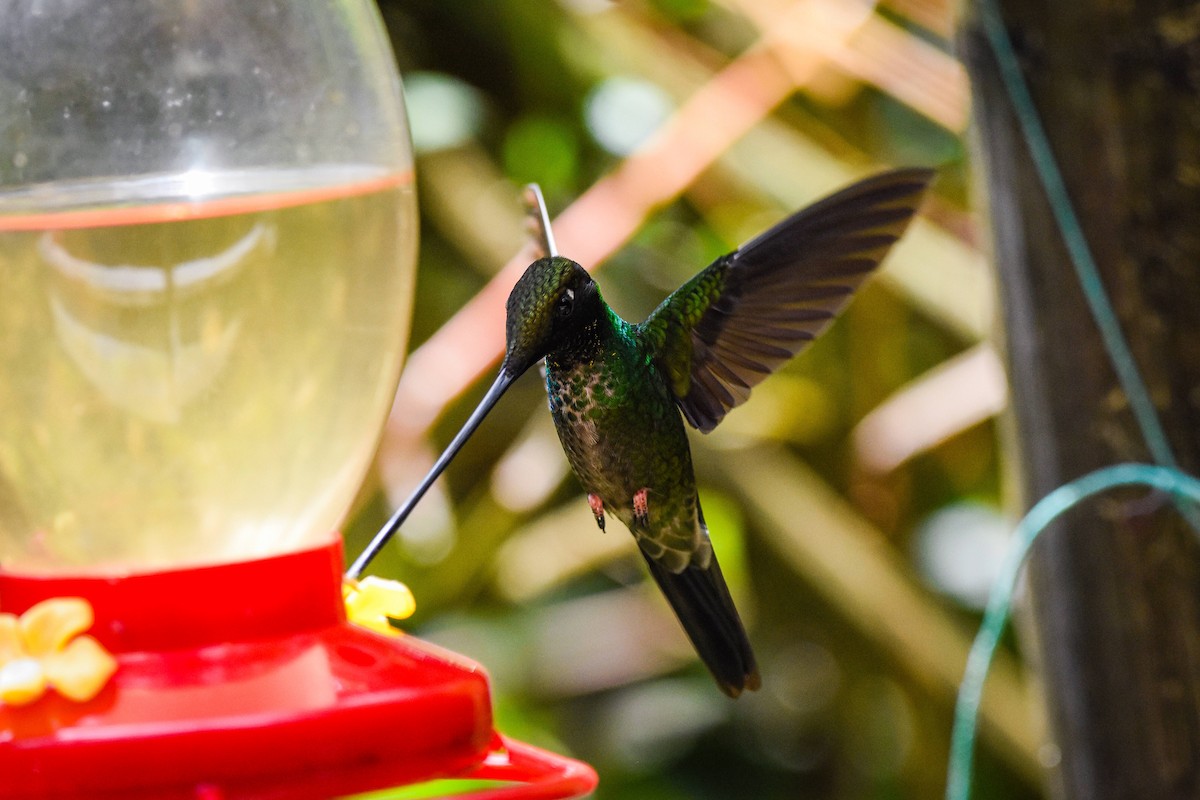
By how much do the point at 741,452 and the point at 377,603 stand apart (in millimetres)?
1826

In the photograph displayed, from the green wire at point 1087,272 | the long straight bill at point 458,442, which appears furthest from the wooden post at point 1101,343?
the long straight bill at point 458,442

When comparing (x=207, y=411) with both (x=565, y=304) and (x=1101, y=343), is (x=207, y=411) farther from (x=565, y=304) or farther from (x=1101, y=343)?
(x=1101, y=343)

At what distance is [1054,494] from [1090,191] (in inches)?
13.5

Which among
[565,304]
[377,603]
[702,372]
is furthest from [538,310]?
[702,372]

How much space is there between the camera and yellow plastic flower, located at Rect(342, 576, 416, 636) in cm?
129

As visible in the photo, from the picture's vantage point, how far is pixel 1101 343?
158 cm

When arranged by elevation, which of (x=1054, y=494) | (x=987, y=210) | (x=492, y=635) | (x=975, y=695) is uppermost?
(x=987, y=210)

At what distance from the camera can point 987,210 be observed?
1.68 metres

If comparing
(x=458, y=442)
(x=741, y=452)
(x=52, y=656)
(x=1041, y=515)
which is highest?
(x=458, y=442)

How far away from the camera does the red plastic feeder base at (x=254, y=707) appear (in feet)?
3.11

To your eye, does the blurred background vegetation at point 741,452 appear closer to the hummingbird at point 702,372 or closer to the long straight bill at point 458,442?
the hummingbird at point 702,372

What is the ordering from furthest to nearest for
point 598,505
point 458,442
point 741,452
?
point 741,452, point 598,505, point 458,442

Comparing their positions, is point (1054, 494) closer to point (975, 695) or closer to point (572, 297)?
point (975, 695)

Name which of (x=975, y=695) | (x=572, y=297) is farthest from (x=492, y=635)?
(x=572, y=297)
